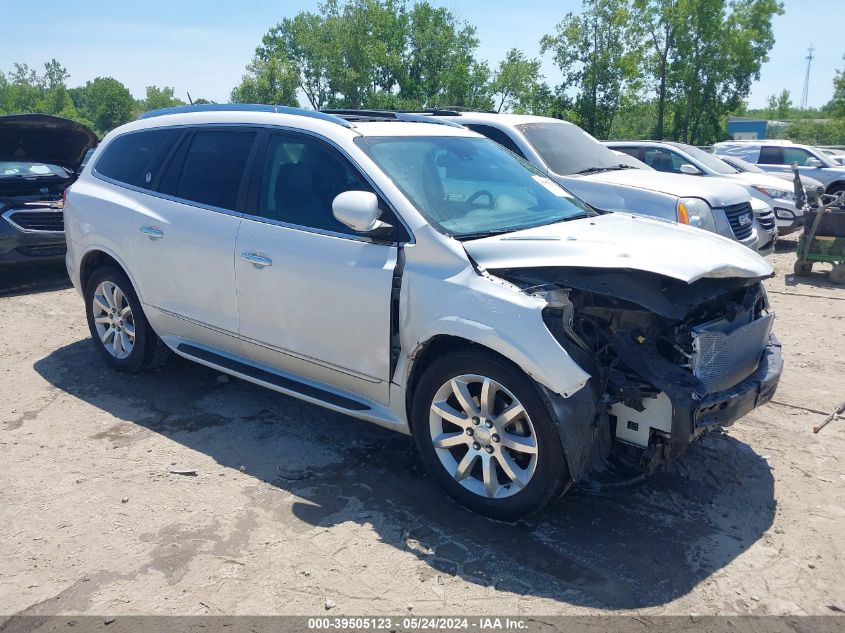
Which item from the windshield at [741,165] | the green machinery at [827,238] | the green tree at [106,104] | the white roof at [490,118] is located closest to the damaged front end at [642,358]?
the white roof at [490,118]

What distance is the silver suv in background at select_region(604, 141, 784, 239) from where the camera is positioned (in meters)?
12.1

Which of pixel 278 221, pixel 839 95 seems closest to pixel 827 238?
pixel 278 221

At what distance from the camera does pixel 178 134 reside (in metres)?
5.10

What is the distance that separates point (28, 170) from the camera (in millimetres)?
8766

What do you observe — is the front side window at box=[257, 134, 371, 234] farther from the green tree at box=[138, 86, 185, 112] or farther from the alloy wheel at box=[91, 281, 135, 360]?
the green tree at box=[138, 86, 185, 112]

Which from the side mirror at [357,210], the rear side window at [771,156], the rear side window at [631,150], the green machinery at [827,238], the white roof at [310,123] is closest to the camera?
the side mirror at [357,210]

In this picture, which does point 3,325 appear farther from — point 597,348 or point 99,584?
point 597,348

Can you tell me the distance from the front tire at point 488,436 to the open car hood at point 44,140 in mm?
6269

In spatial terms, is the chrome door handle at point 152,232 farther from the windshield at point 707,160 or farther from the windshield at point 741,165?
the windshield at point 741,165

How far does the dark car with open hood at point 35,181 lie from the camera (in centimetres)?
809

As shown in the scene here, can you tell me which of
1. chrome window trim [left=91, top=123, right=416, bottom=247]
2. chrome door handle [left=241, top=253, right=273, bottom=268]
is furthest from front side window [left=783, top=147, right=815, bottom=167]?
chrome door handle [left=241, top=253, right=273, bottom=268]

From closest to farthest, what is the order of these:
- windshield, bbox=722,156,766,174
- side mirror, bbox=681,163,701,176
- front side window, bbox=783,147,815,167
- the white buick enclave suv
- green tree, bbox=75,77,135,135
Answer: the white buick enclave suv, side mirror, bbox=681,163,701,176, windshield, bbox=722,156,766,174, front side window, bbox=783,147,815,167, green tree, bbox=75,77,135,135

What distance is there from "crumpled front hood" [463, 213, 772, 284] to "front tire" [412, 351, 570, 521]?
549 mm

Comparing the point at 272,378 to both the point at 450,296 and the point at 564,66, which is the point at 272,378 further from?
the point at 564,66
